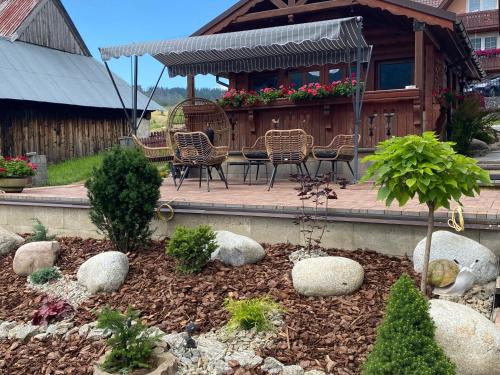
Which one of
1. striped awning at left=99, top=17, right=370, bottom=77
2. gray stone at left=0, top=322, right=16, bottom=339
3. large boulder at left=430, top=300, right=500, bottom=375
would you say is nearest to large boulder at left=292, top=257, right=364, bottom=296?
→ large boulder at left=430, top=300, right=500, bottom=375

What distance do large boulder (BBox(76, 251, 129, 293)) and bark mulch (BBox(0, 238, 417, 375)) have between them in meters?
0.09

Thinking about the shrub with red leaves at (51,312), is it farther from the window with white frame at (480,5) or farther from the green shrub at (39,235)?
the window with white frame at (480,5)

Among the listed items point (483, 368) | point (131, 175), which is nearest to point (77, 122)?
point (131, 175)

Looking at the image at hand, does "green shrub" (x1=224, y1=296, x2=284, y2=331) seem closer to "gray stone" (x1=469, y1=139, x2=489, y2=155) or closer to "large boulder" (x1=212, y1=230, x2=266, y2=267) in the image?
"large boulder" (x1=212, y1=230, x2=266, y2=267)

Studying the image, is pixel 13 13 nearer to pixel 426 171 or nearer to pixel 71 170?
pixel 71 170

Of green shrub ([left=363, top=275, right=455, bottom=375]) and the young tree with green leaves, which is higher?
the young tree with green leaves

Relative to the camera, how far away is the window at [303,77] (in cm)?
1082

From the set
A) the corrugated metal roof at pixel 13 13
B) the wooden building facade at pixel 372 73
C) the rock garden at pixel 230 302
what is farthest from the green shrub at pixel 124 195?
the corrugated metal roof at pixel 13 13

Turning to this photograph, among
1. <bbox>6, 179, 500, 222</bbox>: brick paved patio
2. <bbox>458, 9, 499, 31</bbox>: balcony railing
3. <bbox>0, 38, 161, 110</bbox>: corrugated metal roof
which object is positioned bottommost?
<bbox>6, 179, 500, 222</bbox>: brick paved patio

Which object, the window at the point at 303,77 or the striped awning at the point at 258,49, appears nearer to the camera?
the striped awning at the point at 258,49

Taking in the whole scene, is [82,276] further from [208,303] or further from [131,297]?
[208,303]

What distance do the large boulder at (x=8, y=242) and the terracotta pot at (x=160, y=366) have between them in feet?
10.7

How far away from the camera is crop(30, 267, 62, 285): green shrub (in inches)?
199

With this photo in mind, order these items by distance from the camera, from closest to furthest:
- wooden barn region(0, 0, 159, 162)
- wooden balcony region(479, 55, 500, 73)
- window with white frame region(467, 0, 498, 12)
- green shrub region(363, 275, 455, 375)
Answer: green shrub region(363, 275, 455, 375), wooden barn region(0, 0, 159, 162), wooden balcony region(479, 55, 500, 73), window with white frame region(467, 0, 498, 12)
